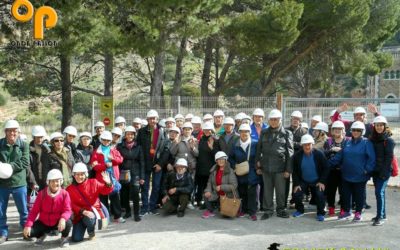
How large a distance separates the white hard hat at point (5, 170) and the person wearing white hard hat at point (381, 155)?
5557 millimetres

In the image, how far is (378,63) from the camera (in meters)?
32.2

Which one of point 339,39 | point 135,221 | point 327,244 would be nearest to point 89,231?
point 135,221

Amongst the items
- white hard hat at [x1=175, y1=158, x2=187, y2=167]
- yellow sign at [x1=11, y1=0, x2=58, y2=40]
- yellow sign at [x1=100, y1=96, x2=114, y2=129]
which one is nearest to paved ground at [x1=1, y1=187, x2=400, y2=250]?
white hard hat at [x1=175, y1=158, x2=187, y2=167]

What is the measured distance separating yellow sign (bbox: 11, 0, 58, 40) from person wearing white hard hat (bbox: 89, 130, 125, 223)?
14.7ft

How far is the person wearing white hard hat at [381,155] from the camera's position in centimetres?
724

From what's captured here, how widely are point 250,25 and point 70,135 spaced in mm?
12007

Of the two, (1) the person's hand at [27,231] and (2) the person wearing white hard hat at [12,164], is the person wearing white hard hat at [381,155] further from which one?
(2) the person wearing white hard hat at [12,164]

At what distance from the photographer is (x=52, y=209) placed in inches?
253

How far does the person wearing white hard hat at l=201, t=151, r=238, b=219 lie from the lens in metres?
7.95

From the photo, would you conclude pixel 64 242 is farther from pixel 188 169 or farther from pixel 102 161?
pixel 188 169

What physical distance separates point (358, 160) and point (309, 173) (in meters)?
0.86

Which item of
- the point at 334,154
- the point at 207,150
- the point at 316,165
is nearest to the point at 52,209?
the point at 207,150

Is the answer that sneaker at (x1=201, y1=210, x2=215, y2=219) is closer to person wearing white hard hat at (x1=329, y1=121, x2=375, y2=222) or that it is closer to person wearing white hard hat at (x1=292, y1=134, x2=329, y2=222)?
person wearing white hard hat at (x1=292, y1=134, x2=329, y2=222)

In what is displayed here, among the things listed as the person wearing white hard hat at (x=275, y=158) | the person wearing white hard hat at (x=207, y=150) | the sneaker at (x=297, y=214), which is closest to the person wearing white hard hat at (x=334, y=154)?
the sneaker at (x=297, y=214)
